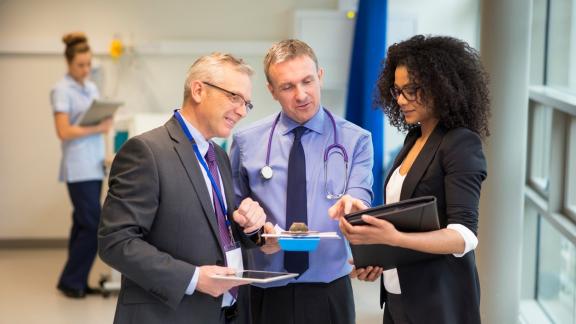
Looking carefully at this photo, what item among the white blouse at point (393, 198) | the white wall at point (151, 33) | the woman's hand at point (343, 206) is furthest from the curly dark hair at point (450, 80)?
the white wall at point (151, 33)

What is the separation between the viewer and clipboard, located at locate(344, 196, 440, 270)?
209 cm

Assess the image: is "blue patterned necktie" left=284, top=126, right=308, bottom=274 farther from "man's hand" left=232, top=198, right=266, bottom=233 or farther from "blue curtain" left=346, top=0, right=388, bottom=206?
"blue curtain" left=346, top=0, right=388, bottom=206

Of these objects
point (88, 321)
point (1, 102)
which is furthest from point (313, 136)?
point (1, 102)

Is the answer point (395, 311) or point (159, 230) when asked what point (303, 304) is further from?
point (159, 230)

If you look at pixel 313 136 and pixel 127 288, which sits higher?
pixel 313 136

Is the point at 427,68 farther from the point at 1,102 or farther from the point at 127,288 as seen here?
the point at 1,102

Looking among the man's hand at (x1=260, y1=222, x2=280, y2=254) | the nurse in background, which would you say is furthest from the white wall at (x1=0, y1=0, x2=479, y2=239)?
the man's hand at (x1=260, y1=222, x2=280, y2=254)

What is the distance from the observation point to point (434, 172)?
2254 mm

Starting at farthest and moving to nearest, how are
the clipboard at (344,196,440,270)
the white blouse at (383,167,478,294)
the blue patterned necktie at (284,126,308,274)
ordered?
the blue patterned necktie at (284,126,308,274) → the white blouse at (383,167,478,294) → the clipboard at (344,196,440,270)

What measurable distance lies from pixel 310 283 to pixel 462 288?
557 millimetres

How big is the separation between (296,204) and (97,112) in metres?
3.31

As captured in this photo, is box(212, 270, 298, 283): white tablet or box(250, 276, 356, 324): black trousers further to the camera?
box(250, 276, 356, 324): black trousers

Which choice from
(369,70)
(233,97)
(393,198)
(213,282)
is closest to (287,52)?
(233,97)

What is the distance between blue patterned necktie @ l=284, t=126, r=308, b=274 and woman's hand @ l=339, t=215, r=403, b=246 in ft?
1.55
